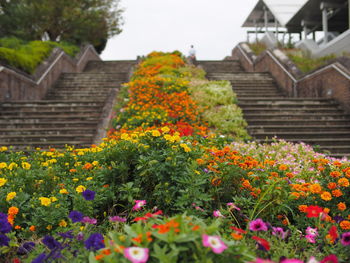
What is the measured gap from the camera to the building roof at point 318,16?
19522 millimetres

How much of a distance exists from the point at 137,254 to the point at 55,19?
68.7ft

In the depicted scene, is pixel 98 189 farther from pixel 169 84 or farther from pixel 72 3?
pixel 72 3

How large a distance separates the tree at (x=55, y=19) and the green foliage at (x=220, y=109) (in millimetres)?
12158

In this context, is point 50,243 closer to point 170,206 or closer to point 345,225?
point 170,206

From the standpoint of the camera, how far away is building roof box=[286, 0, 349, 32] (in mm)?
19522

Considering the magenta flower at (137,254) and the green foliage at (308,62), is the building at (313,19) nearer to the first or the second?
the green foliage at (308,62)

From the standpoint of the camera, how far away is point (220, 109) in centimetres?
922

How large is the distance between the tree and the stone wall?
143 inches

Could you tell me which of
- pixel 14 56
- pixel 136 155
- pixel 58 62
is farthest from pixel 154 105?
pixel 58 62

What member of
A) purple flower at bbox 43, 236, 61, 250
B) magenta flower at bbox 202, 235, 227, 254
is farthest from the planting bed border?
purple flower at bbox 43, 236, 61, 250

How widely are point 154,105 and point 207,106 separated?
158 centimetres

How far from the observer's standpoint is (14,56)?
11.7m

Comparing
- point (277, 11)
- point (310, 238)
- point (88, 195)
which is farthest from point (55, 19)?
point (310, 238)

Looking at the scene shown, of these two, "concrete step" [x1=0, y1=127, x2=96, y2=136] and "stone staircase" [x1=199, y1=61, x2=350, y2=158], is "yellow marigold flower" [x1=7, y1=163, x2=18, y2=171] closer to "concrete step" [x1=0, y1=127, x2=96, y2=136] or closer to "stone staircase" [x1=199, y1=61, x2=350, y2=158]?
"concrete step" [x1=0, y1=127, x2=96, y2=136]
